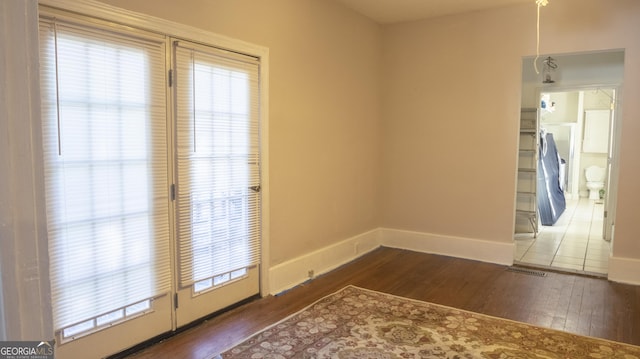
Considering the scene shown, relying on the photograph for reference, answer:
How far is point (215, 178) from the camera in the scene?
315 centimetres

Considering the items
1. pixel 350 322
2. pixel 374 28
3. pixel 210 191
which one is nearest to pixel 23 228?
pixel 210 191

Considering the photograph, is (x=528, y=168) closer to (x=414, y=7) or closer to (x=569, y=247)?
(x=569, y=247)

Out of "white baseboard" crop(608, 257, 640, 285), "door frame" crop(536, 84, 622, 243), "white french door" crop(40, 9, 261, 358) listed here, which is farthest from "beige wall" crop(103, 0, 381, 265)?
"door frame" crop(536, 84, 622, 243)

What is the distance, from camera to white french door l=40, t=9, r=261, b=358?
226 centimetres

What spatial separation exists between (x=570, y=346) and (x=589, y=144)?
28.0ft

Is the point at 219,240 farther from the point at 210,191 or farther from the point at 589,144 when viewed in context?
the point at 589,144

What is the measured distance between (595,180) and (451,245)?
6.77 meters

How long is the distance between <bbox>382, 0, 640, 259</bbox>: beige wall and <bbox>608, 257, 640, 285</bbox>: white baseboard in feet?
0.24

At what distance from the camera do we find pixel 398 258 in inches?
195

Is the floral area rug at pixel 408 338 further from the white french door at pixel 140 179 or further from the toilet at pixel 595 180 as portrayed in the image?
the toilet at pixel 595 180

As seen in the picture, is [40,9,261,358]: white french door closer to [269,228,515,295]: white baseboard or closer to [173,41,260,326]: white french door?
[173,41,260,326]: white french door

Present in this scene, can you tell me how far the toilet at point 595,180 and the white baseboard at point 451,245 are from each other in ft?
21.6

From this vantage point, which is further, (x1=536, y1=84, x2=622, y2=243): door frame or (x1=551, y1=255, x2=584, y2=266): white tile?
(x1=536, y1=84, x2=622, y2=243): door frame

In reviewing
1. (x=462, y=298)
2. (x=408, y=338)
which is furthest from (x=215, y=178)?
(x=462, y=298)
